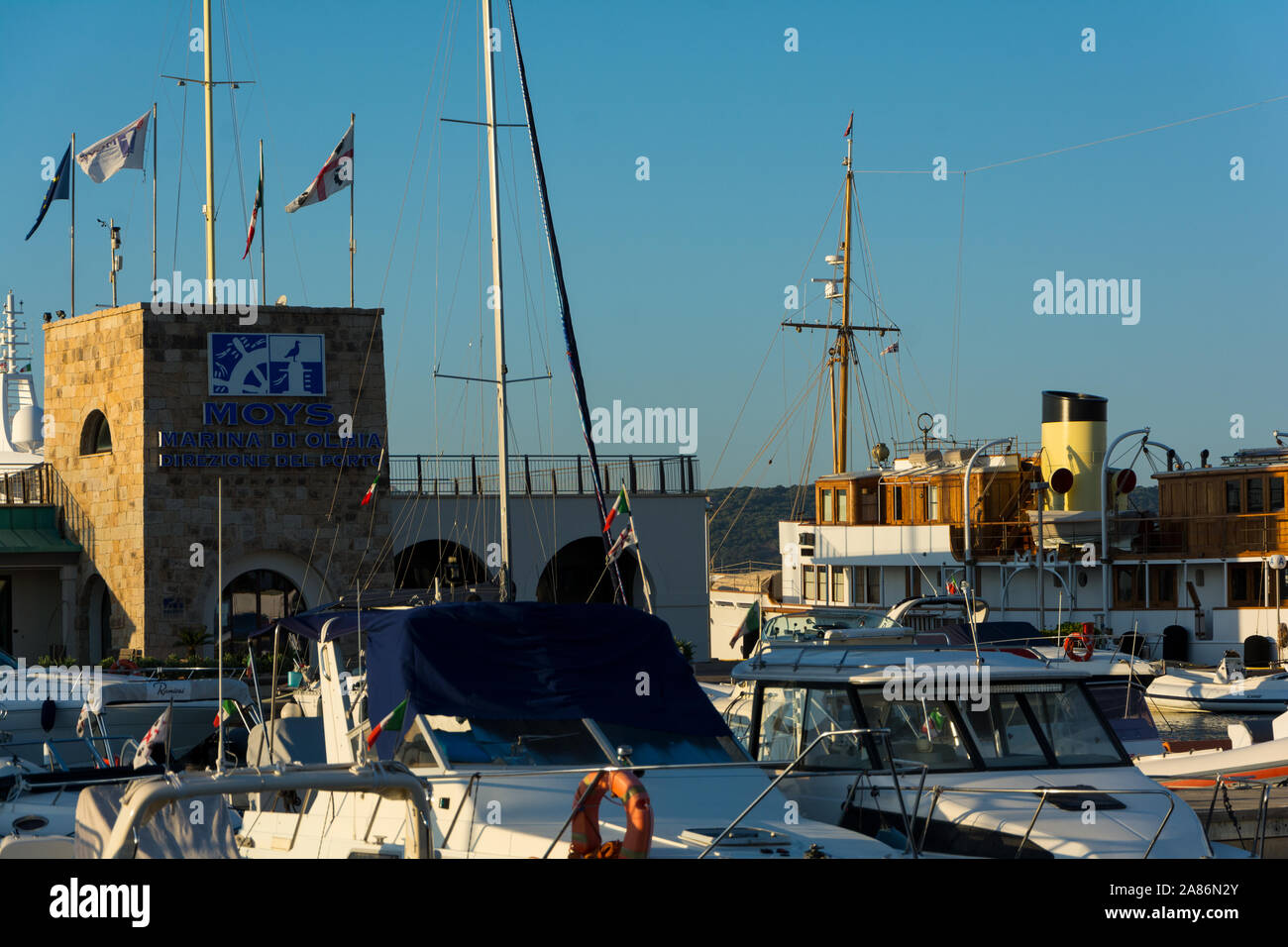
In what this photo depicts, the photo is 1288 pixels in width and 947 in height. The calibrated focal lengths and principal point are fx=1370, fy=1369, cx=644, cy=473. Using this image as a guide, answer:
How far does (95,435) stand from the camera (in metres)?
29.5

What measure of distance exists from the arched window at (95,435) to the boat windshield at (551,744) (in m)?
21.9

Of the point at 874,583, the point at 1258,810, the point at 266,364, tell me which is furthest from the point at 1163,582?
the point at 1258,810

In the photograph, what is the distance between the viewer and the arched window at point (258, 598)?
2822 cm

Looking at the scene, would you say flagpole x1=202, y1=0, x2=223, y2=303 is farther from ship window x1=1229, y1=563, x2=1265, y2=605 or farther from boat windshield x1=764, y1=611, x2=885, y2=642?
ship window x1=1229, y1=563, x2=1265, y2=605

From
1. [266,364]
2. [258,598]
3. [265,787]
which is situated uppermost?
[266,364]

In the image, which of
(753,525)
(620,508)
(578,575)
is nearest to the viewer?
(620,508)

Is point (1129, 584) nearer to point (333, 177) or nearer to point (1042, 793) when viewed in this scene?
point (333, 177)

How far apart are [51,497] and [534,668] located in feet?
76.3

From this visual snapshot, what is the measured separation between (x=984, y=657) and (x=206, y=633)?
64.3 feet

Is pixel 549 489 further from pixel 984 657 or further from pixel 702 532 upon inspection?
pixel 984 657

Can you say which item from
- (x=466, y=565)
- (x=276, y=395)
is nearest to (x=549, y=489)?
(x=466, y=565)

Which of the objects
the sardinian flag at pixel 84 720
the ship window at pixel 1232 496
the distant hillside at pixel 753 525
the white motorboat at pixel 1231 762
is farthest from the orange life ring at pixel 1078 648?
the distant hillside at pixel 753 525
